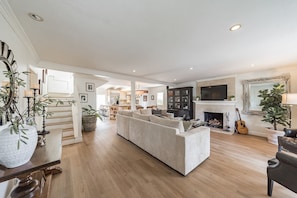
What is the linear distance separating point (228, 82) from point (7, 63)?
646cm

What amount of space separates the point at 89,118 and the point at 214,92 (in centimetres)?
578

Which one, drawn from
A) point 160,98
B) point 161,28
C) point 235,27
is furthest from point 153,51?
point 160,98

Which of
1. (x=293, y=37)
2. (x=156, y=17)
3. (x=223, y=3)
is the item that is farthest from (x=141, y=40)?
(x=293, y=37)

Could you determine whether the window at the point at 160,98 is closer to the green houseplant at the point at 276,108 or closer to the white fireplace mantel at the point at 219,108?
the white fireplace mantel at the point at 219,108

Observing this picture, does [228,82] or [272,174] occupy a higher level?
[228,82]

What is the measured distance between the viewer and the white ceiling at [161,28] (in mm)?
1412

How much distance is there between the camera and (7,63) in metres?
1.45

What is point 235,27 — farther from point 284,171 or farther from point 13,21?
point 13,21

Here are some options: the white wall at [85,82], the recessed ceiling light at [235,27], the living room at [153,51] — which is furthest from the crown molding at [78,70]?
the recessed ceiling light at [235,27]

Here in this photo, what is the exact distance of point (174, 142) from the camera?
2.17m

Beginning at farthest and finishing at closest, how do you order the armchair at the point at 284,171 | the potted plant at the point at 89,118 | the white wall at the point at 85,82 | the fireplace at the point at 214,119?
the fireplace at the point at 214,119 < the white wall at the point at 85,82 < the potted plant at the point at 89,118 < the armchair at the point at 284,171

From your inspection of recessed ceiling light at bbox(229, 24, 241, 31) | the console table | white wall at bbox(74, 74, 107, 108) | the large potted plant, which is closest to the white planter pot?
the large potted plant

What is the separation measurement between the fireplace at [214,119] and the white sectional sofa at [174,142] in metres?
3.41

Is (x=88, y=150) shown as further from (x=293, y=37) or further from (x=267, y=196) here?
(x=293, y=37)
